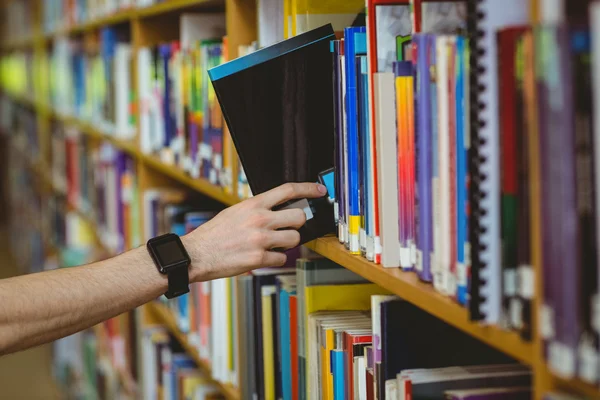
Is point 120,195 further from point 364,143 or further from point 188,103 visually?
point 364,143

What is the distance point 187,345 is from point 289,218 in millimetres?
972

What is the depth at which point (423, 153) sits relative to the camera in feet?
3.15

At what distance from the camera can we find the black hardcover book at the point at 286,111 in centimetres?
131

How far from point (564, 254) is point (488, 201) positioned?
0.44 ft

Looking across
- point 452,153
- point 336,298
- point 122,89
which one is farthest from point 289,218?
point 122,89

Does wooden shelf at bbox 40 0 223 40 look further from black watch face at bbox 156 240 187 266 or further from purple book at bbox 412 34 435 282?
purple book at bbox 412 34 435 282

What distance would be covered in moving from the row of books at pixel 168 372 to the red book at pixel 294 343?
618 millimetres

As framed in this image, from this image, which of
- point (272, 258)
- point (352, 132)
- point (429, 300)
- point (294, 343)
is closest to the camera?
point (429, 300)

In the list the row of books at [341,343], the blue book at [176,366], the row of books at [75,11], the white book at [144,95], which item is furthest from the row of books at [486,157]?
the row of books at [75,11]

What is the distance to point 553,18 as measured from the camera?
0.68 metres

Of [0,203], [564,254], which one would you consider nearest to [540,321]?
[564,254]

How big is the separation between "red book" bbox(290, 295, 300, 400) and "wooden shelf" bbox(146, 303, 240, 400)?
0.29 meters

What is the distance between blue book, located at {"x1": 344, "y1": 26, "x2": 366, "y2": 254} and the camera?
1162 millimetres

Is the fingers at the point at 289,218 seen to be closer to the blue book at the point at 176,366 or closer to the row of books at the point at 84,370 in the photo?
the blue book at the point at 176,366
